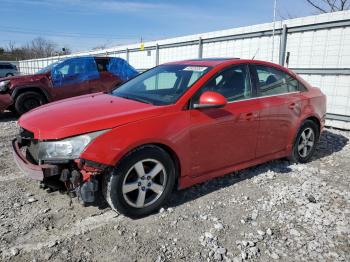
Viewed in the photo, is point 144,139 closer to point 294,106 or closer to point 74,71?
point 294,106

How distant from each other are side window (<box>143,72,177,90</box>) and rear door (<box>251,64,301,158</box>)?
3.56 feet

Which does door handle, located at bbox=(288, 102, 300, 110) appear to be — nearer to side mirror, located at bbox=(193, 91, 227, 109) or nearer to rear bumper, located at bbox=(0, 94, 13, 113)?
side mirror, located at bbox=(193, 91, 227, 109)

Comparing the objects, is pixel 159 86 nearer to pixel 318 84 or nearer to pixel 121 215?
pixel 121 215

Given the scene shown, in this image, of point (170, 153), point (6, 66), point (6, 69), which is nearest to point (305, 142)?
point (170, 153)

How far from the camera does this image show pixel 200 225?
3.26 metres

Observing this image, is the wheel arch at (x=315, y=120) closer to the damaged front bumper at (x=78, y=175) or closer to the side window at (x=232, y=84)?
the side window at (x=232, y=84)

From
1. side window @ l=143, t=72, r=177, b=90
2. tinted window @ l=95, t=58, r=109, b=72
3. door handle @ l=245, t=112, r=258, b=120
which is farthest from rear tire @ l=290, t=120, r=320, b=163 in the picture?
tinted window @ l=95, t=58, r=109, b=72

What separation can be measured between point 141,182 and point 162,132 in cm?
56

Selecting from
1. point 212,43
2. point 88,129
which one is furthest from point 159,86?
point 212,43

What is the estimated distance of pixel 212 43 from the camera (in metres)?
10.7

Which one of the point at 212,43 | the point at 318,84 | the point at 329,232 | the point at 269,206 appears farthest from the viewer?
the point at 212,43

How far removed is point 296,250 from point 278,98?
2247 mm

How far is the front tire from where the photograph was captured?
10.2 feet

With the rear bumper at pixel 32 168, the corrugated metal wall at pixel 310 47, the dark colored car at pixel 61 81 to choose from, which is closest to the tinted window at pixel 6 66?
the dark colored car at pixel 61 81
